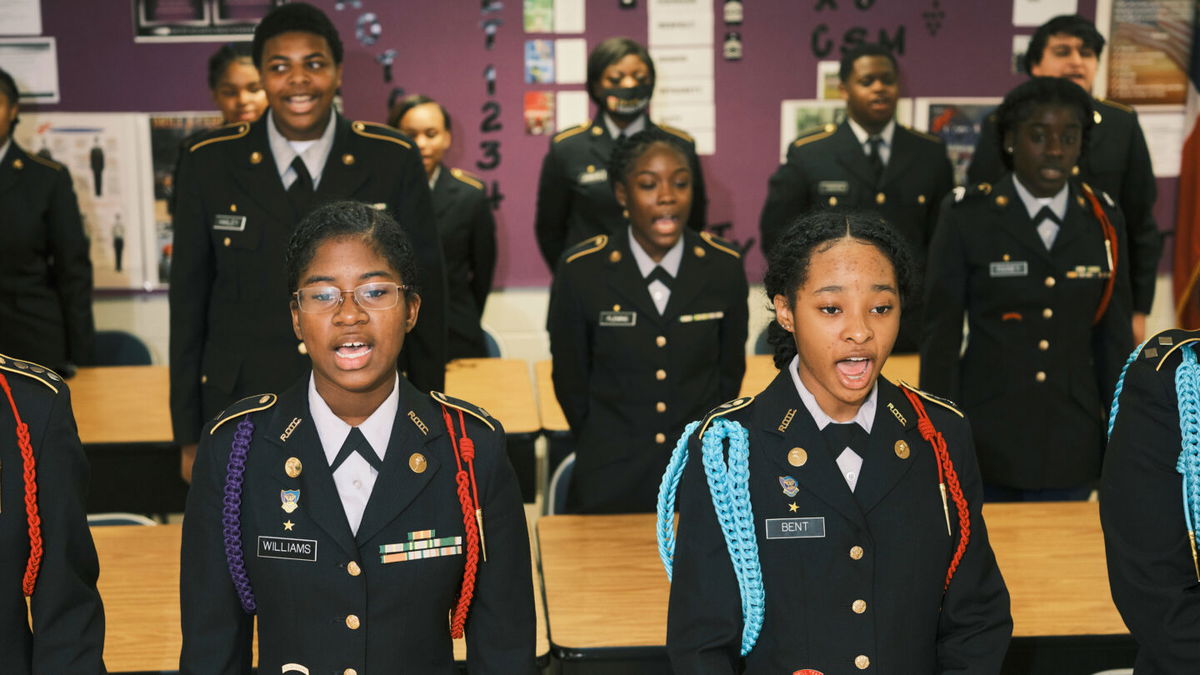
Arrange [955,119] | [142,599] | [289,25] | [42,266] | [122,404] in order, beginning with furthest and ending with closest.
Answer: [955,119] → [42,266] → [122,404] → [289,25] → [142,599]

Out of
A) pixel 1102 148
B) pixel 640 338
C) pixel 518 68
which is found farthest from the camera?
pixel 518 68

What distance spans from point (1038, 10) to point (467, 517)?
4.82m

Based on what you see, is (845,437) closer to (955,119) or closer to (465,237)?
(465,237)

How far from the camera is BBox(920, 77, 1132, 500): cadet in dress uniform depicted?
3.45 m

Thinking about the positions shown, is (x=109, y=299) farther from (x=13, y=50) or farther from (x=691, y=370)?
(x=691, y=370)

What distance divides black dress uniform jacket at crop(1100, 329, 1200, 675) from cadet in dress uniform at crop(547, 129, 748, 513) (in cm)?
158

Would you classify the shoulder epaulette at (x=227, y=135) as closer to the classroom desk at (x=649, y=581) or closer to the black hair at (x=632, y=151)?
the black hair at (x=632, y=151)

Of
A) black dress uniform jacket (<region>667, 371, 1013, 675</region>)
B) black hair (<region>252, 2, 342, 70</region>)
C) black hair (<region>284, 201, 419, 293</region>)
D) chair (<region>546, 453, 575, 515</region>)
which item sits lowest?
chair (<region>546, 453, 575, 515</region>)

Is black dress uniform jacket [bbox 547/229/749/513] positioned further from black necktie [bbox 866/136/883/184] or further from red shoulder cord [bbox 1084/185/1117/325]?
black necktie [bbox 866/136/883/184]

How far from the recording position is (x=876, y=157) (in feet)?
16.6

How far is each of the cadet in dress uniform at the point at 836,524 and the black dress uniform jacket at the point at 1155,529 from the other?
0.21 m

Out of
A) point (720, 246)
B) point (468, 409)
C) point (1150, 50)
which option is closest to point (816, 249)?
point (468, 409)

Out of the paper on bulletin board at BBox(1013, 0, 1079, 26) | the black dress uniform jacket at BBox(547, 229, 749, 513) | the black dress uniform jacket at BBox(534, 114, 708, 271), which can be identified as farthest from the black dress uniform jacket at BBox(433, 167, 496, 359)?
the paper on bulletin board at BBox(1013, 0, 1079, 26)

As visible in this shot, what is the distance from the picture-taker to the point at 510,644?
192 cm
